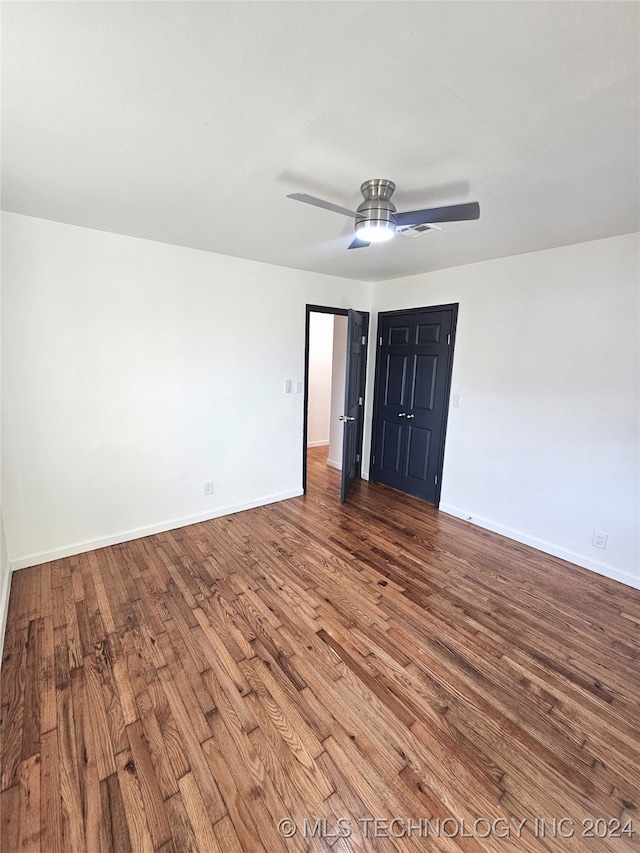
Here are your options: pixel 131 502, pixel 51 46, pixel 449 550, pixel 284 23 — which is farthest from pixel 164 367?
pixel 449 550

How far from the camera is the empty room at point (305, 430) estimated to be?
46.3 inches

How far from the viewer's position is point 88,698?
1.66 metres

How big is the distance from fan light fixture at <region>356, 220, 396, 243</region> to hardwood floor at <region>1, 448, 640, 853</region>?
2.24 metres

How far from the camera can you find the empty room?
118 cm

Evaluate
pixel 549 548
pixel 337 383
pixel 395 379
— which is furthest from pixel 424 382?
pixel 549 548

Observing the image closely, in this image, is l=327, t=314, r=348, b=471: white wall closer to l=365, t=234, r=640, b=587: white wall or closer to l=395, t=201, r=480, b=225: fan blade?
l=365, t=234, r=640, b=587: white wall

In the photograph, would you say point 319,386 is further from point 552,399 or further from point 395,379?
point 552,399

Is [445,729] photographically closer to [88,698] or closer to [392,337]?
[88,698]

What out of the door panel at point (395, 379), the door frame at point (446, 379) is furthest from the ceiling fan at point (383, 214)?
the door panel at point (395, 379)

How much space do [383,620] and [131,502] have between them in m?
2.27

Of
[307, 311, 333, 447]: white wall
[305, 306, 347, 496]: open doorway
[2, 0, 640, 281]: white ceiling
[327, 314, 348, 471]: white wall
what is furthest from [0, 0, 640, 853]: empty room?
[307, 311, 333, 447]: white wall

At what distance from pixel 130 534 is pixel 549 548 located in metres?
3.62

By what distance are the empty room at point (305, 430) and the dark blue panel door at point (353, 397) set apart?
0.22ft

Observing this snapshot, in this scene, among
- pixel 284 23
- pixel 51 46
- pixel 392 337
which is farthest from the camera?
pixel 392 337
